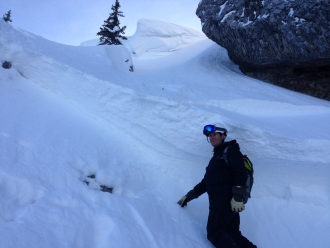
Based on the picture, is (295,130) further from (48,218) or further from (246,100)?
(48,218)

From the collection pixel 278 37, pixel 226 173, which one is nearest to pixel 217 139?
pixel 226 173

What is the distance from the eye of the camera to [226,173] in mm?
3721

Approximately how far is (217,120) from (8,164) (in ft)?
13.7

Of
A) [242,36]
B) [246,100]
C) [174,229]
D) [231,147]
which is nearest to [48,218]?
[174,229]

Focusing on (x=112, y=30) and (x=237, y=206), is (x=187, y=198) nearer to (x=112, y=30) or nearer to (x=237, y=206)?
(x=237, y=206)

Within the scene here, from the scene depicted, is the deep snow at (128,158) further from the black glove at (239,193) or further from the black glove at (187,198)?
the black glove at (239,193)

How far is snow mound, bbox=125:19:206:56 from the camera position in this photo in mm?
39562

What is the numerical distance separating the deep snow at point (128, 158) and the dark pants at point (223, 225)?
321 mm

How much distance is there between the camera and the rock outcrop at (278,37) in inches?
291

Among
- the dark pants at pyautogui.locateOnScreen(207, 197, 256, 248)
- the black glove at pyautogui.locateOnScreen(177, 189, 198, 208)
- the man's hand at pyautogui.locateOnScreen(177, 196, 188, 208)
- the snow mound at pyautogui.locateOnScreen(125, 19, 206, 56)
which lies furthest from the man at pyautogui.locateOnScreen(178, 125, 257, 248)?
the snow mound at pyautogui.locateOnScreen(125, 19, 206, 56)

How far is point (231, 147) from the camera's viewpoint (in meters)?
3.81

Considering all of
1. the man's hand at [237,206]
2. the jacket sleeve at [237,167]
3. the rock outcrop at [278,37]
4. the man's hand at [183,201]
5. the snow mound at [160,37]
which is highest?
the snow mound at [160,37]

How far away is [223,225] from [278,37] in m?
7.95

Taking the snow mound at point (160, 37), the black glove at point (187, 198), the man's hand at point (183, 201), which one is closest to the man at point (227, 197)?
the black glove at point (187, 198)
